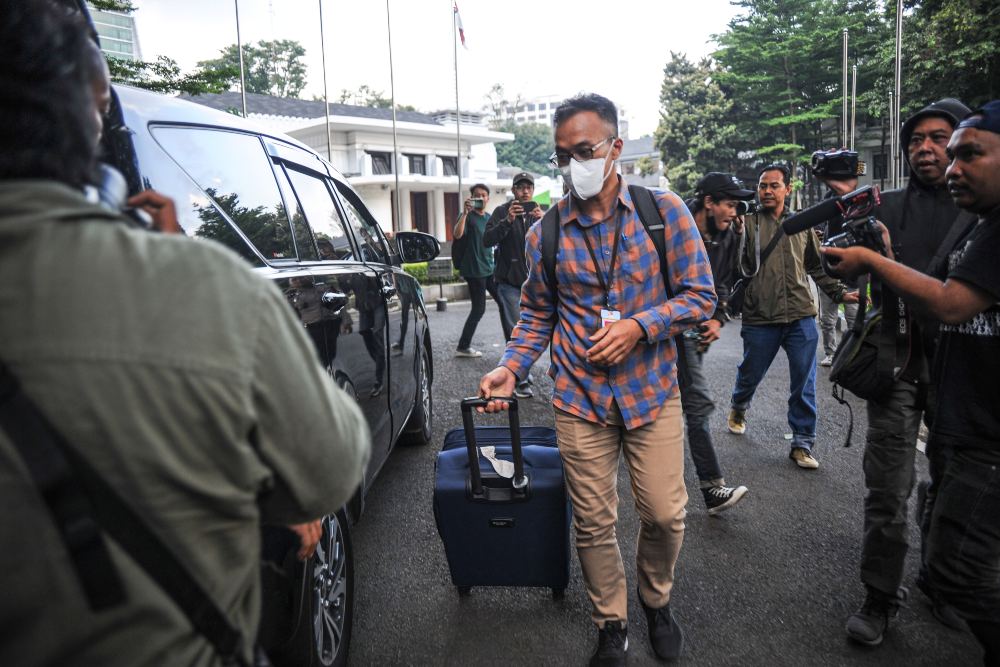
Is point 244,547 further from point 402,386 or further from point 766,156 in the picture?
point 766,156

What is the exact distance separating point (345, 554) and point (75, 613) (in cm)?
196

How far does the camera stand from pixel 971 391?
7.66 feet

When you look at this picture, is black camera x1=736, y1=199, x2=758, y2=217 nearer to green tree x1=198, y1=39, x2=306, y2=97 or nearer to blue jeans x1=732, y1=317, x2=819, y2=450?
blue jeans x1=732, y1=317, x2=819, y2=450

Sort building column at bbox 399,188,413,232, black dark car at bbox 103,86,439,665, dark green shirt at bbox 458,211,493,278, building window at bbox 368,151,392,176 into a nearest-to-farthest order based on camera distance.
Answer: black dark car at bbox 103,86,439,665
dark green shirt at bbox 458,211,493,278
building window at bbox 368,151,392,176
building column at bbox 399,188,413,232

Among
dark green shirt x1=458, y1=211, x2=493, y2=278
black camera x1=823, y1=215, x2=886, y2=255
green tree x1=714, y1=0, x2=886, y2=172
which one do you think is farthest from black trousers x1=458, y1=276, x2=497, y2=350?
green tree x1=714, y1=0, x2=886, y2=172

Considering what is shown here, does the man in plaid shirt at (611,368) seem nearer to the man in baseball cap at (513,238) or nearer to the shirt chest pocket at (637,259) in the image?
the shirt chest pocket at (637,259)

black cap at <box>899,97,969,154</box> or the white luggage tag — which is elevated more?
black cap at <box>899,97,969,154</box>

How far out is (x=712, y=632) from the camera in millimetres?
3086

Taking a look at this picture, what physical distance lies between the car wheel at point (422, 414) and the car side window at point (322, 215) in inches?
65.8

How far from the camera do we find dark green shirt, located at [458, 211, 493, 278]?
354 inches

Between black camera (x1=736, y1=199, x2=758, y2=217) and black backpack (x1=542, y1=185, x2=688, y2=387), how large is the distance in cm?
204

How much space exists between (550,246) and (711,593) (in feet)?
5.71

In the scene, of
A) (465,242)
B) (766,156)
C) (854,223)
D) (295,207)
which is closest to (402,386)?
(295,207)

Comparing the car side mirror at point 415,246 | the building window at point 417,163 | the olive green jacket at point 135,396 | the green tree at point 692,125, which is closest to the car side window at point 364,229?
the car side mirror at point 415,246
